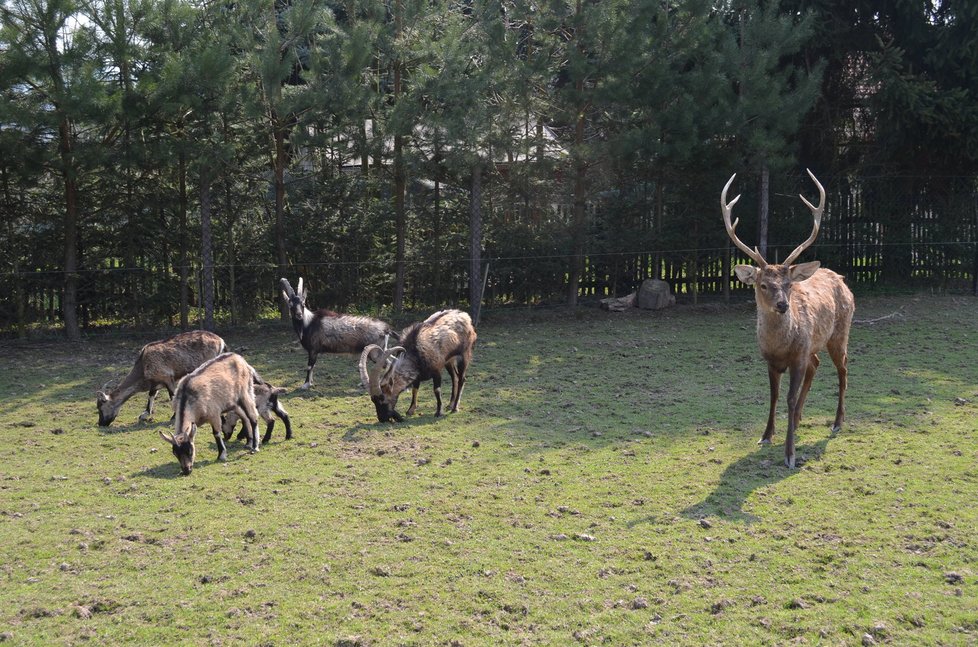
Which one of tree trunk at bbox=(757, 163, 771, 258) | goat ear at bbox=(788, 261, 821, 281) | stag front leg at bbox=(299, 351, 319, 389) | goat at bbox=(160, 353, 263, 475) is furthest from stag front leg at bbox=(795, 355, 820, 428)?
tree trunk at bbox=(757, 163, 771, 258)

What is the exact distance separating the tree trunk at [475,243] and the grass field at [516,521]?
4.35 meters

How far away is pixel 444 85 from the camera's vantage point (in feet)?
43.6

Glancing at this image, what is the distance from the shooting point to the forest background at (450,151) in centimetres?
1245

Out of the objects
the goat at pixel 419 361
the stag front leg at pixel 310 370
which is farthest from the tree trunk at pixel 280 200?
the goat at pixel 419 361

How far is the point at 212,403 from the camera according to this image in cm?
720

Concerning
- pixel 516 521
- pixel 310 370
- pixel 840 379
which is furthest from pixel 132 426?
pixel 840 379

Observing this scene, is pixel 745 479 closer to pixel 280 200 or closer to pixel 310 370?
pixel 310 370

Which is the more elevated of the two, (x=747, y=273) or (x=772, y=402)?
(x=747, y=273)

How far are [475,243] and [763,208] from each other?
4.67 meters

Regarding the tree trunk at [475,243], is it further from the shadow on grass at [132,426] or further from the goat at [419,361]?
the shadow on grass at [132,426]

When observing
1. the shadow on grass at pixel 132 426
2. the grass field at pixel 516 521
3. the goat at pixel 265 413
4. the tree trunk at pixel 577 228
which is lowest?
the grass field at pixel 516 521

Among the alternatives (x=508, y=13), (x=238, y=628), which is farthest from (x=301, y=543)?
(x=508, y=13)

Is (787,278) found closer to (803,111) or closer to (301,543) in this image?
(301,543)

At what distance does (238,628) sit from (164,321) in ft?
32.8
